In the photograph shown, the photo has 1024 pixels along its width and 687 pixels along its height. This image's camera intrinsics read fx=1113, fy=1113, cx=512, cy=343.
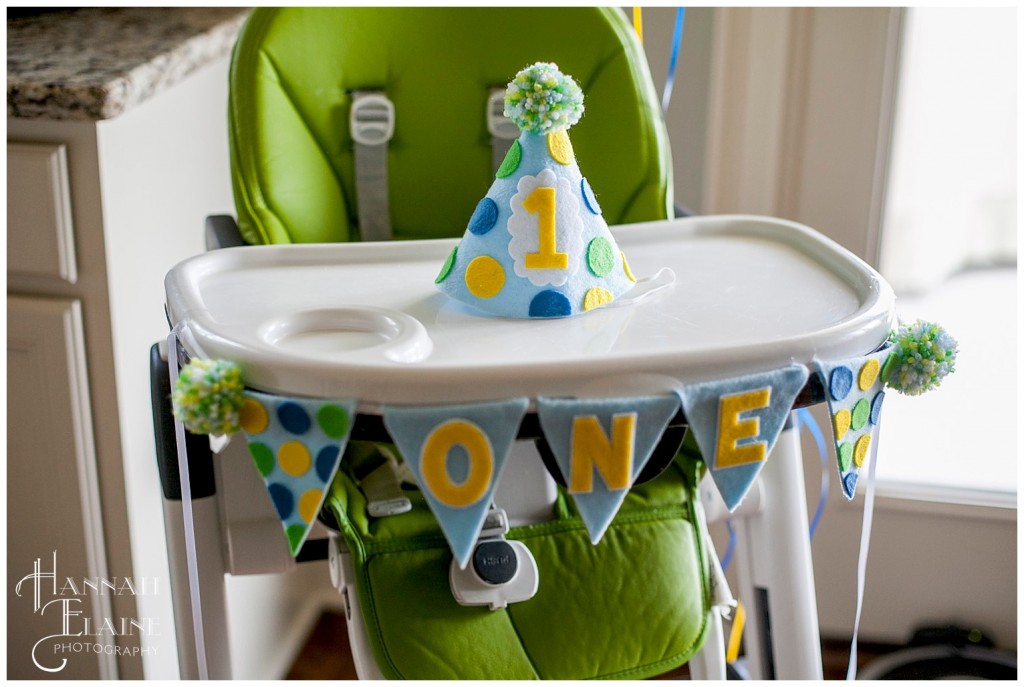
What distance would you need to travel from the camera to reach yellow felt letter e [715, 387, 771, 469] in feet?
2.13

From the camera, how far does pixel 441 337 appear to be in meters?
0.73

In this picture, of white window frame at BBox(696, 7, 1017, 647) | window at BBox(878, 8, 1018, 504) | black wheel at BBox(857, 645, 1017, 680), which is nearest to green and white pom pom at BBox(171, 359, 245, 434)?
white window frame at BBox(696, 7, 1017, 647)

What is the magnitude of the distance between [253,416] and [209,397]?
3 cm

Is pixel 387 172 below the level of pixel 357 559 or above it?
above

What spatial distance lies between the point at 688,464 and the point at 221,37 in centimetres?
67

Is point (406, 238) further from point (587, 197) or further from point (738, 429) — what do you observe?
point (738, 429)

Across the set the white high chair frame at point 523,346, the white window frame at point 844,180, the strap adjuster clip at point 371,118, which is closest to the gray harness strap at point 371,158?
the strap adjuster clip at point 371,118

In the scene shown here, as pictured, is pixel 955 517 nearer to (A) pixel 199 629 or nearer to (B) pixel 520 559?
(B) pixel 520 559

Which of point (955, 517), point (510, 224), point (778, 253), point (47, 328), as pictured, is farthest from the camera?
point (955, 517)

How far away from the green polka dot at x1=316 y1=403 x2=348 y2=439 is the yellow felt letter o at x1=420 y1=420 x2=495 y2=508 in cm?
5

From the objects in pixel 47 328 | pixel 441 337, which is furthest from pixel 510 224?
pixel 47 328

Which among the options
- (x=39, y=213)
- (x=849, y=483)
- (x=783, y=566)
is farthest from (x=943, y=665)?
(x=39, y=213)

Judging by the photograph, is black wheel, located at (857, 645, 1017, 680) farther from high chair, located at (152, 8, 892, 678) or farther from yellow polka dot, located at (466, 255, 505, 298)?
yellow polka dot, located at (466, 255, 505, 298)

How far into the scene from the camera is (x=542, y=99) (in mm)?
726
